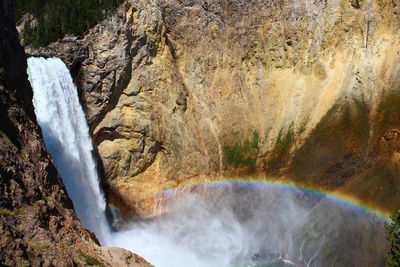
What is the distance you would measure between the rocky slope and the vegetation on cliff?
126cm

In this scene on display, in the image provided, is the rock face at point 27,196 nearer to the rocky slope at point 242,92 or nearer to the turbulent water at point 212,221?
the turbulent water at point 212,221

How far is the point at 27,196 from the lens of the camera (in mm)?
11312

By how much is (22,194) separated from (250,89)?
53.1 ft

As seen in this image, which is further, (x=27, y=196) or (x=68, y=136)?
(x=68, y=136)

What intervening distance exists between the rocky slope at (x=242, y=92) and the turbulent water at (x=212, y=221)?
1070 mm

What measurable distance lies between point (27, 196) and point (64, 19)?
49.3ft

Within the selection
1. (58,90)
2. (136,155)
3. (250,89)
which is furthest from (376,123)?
(58,90)

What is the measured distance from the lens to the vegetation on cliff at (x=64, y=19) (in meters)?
23.1

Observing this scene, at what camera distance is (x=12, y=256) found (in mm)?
9406

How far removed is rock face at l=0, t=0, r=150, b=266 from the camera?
10156 millimetres

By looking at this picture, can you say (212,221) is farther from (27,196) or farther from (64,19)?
(27,196)

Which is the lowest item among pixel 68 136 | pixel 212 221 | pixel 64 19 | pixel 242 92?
pixel 212 221

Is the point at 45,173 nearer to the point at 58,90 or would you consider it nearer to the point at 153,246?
the point at 58,90

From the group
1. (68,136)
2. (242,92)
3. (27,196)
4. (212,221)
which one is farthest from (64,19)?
(27,196)
